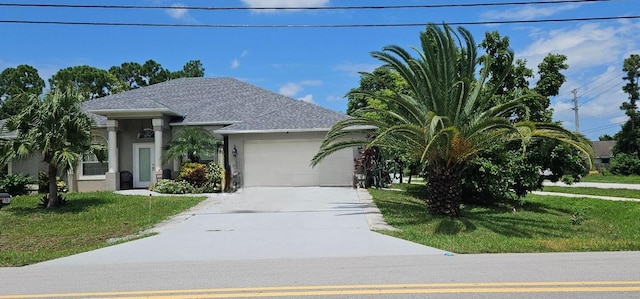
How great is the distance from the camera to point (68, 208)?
53.9 ft

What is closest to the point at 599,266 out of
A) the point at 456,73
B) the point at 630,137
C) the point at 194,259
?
the point at 194,259

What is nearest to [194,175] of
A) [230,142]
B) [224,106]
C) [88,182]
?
[230,142]

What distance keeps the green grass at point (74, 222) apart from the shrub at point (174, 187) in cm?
141

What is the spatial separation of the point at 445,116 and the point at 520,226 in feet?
11.7

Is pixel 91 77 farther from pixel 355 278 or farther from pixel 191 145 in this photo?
pixel 355 278

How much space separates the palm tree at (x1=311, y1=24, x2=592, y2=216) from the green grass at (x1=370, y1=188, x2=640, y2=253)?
1.26 m

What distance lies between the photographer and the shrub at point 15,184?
2039cm

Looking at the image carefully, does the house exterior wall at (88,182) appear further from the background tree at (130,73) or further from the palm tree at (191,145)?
the background tree at (130,73)

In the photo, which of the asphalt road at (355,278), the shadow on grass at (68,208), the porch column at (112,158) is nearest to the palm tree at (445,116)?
the asphalt road at (355,278)

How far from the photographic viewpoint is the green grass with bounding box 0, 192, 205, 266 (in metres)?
11.1

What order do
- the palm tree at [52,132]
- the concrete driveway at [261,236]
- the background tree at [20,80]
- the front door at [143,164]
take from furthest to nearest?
the background tree at [20,80], the front door at [143,164], the palm tree at [52,132], the concrete driveway at [261,236]

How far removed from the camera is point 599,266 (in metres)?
7.60

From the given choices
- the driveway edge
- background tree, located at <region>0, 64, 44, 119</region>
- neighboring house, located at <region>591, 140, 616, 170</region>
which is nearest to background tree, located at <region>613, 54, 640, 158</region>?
neighboring house, located at <region>591, 140, 616, 170</region>

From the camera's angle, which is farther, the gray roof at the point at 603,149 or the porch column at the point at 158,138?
the gray roof at the point at 603,149
